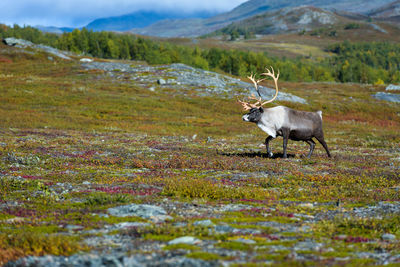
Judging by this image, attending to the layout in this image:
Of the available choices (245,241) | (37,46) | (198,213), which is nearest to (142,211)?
(198,213)

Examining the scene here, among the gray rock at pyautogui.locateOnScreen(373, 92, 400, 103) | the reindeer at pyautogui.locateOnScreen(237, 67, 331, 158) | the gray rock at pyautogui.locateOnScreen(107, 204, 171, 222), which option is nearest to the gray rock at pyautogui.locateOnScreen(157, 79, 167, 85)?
the gray rock at pyautogui.locateOnScreen(373, 92, 400, 103)

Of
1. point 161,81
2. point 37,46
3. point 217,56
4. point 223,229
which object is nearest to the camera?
point 223,229

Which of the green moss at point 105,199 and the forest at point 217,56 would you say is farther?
the forest at point 217,56

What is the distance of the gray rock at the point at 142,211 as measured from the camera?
9.02 meters

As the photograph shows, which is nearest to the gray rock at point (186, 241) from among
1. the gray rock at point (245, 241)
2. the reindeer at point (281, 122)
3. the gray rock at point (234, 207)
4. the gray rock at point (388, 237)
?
the gray rock at point (245, 241)

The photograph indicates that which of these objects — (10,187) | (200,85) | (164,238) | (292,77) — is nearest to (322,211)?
(164,238)

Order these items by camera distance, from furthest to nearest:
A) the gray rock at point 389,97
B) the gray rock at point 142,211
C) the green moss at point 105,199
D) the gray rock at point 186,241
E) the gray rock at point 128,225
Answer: the gray rock at point 389,97
the green moss at point 105,199
the gray rock at point 142,211
the gray rock at point 128,225
the gray rock at point 186,241

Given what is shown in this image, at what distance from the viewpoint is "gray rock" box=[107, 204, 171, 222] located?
29.6ft

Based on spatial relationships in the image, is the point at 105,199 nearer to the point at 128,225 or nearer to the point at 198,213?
the point at 128,225

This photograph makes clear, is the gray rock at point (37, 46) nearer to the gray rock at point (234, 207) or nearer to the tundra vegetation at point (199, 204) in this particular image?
the tundra vegetation at point (199, 204)

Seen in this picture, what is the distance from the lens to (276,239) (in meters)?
7.48

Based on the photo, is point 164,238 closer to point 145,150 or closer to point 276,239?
point 276,239

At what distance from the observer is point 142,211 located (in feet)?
30.7

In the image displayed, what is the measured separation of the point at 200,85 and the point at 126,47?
11342 centimetres
